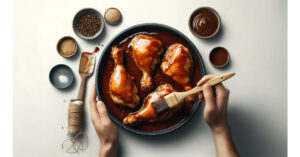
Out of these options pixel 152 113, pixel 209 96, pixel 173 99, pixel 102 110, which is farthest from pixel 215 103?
pixel 102 110

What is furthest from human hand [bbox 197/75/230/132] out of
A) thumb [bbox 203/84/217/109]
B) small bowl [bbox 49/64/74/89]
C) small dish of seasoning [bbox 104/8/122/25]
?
small bowl [bbox 49/64/74/89]

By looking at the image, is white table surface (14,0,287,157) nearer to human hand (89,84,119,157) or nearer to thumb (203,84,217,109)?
human hand (89,84,119,157)

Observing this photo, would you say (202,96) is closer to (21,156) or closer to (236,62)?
(236,62)

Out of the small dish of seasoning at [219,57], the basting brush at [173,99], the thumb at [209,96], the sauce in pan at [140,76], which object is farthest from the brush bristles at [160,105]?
the small dish of seasoning at [219,57]

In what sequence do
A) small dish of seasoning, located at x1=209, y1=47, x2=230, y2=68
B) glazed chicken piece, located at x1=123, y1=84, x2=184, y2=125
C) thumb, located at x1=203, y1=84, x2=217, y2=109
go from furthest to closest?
small dish of seasoning, located at x1=209, y1=47, x2=230, y2=68
glazed chicken piece, located at x1=123, y1=84, x2=184, y2=125
thumb, located at x1=203, y1=84, x2=217, y2=109

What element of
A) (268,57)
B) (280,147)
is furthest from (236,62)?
(280,147)

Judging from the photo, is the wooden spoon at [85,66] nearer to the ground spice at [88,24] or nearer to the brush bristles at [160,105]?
the ground spice at [88,24]

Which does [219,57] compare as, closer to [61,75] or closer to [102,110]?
[102,110]
